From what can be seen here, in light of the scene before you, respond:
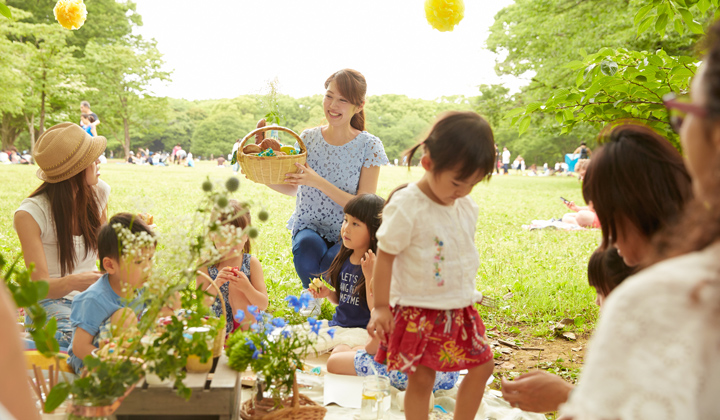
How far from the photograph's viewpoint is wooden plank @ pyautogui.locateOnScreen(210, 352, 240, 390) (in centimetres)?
182

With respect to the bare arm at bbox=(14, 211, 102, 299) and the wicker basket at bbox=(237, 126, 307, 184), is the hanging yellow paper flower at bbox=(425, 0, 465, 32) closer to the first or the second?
the wicker basket at bbox=(237, 126, 307, 184)

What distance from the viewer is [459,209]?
2229mm

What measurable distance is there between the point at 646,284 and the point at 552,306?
4.07 meters

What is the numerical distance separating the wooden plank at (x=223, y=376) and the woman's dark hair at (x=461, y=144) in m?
1.03

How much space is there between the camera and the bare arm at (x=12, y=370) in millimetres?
917

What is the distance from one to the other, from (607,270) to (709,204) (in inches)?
53.6

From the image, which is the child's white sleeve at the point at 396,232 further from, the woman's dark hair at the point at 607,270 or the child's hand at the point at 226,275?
the child's hand at the point at 226,275

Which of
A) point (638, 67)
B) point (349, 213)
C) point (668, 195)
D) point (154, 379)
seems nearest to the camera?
point (668, 195)

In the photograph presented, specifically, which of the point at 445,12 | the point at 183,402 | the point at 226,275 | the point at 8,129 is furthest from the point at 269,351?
the point at 8,129

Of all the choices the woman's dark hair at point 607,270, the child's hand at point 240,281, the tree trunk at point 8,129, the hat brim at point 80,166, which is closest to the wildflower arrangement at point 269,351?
the child's hand at point 240,281

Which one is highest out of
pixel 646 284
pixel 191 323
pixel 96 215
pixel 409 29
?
pixel 409 29

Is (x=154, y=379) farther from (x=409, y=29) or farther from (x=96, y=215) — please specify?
(x=409, y=29)

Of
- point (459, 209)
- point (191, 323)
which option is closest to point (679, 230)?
point (459, 209)

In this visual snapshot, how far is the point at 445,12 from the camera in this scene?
3184mm
